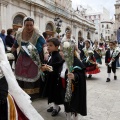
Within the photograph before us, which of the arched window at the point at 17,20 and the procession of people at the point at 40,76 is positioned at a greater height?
the arched window at the point at 17,20

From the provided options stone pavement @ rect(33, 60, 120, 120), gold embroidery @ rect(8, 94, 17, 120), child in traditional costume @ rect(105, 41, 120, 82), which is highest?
child in traditional costume @ rect(105, 41, 120, 82)

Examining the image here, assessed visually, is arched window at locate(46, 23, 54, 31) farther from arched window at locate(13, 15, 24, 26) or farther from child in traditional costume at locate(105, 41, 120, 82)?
child in traditional costume at locate(105, 41, 120, 82)

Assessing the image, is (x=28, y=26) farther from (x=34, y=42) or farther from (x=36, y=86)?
(x=36, y=86)

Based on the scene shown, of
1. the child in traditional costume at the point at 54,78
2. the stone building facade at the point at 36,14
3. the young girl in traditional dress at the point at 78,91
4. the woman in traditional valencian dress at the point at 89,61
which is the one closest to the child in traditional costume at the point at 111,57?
the woman in traditional valencian dress at the point at 89,61

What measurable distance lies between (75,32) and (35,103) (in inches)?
1024

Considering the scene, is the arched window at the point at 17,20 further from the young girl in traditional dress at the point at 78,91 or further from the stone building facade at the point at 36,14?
the young girl in traditional dress at the point at 78,91

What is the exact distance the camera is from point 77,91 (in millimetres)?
3033

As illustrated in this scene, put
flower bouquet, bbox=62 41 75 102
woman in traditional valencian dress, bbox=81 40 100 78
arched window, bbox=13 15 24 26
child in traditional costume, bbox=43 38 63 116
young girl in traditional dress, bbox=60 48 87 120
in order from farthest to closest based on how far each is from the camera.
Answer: arched window, bbox=13 15 24 26 → woman in traditional valencian dress, bbox=81 40 100 78 → child in traditional costume, bbox=43 38 63 116 → young girl in traditional dress, bbox=60 48 87 120 → flower bouquet, bbox=62 41 75 102

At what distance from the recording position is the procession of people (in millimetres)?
2279

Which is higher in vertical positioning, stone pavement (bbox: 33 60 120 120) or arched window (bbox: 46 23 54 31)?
arched window (bbox: 46 23 54 31)

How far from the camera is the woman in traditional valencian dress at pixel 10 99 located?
2178 mm

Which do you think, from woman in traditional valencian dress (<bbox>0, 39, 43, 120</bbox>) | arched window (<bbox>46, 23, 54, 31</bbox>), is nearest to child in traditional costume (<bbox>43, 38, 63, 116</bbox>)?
woman in traditional valencian dress (<bbox>0, 39, 43, 120</bbox>)

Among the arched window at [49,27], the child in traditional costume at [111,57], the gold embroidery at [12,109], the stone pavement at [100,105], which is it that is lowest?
the stone pavement at [100,105]

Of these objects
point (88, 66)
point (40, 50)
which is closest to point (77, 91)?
point (40, 50)
